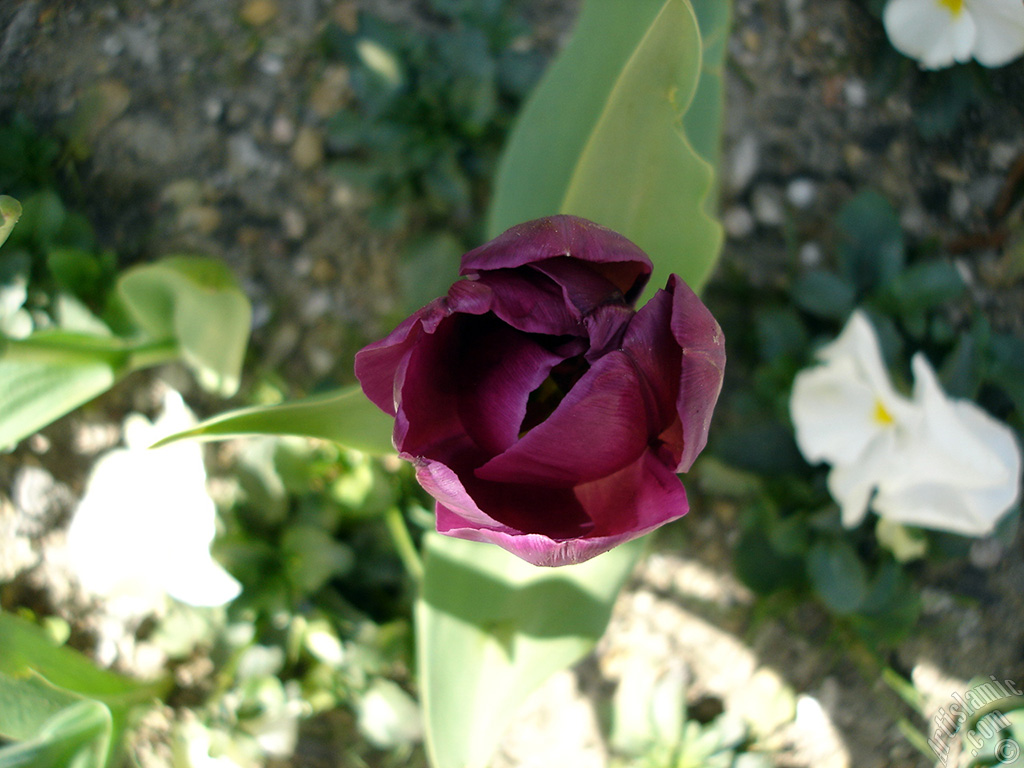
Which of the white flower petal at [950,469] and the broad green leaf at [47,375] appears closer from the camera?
the broad green leaf at [47,375]

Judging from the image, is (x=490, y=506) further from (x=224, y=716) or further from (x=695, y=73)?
(x=224, y=716)

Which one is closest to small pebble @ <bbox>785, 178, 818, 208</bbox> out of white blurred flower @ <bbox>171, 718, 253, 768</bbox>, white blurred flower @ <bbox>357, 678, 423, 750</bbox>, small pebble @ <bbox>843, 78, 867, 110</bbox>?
small pebble @ <bbox>843, 78, 867, 110</bbox>

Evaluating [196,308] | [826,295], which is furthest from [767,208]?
[196,308]

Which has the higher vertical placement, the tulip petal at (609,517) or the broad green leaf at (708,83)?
the broad green leaf at (708,83)

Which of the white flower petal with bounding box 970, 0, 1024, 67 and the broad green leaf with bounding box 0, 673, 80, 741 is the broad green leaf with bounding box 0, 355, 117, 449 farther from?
the white flower petal with bounding box 970, 0, 1024, 67

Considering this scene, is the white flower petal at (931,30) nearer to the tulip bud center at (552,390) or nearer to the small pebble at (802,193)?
the small pebble at (802,193)

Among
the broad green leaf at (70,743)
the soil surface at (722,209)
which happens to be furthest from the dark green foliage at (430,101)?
the broad green leaf at (70,743)

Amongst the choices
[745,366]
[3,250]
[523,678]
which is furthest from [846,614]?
[3,250]
